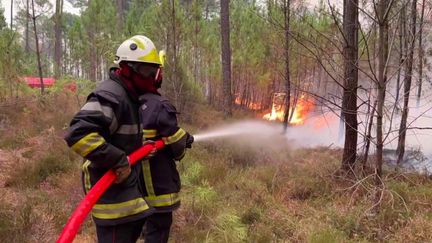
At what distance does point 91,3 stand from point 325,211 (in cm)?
1840

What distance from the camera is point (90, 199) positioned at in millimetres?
2396

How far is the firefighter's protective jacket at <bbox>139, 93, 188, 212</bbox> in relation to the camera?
328 centimetres

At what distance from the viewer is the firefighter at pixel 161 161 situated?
3279 millimetres

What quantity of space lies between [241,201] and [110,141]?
2980 mm

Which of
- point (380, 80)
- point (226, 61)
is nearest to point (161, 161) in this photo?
point (380, 80)

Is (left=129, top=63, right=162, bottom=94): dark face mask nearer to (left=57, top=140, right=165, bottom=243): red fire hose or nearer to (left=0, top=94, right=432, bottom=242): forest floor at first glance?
(left=57, top=140, right=165, bottom=243): red fire hose

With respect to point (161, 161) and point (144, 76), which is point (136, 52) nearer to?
point (144, 76)

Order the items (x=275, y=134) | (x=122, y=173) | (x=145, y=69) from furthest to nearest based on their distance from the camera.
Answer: (x=275, y=134), (x=145, y=69), (x=122, y=173)

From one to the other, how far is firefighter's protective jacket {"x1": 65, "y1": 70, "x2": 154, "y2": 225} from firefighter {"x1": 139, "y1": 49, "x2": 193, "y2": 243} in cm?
36

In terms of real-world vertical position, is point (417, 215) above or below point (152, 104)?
below

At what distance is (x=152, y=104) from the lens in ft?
10.8

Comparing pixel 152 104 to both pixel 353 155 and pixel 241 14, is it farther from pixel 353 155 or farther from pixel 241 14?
pixel 241 14

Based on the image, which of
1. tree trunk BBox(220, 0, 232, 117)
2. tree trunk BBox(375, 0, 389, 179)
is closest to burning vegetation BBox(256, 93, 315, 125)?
tree trunk BBox(220, 0, 232, 117)

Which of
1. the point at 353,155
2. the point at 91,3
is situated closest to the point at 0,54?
the point at 91,3
